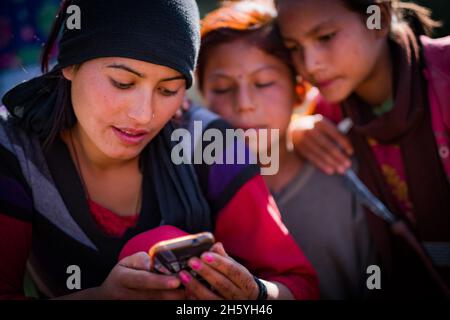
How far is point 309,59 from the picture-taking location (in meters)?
1.99

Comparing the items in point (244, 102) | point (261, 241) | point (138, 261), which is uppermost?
point (244, 102)

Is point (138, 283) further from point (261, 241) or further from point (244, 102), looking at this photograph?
point (244, 102)

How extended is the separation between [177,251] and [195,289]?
0.16 meters

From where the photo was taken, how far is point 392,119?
1.96 metres

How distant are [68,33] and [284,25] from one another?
2.82ft

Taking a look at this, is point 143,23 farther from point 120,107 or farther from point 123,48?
point 120,107

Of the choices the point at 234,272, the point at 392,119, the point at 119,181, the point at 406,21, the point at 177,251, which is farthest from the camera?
the point at 406,21

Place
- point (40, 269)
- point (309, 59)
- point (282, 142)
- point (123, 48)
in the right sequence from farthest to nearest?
point (282, 142) → point (309, 59) → point (40, 269) → point (123, 48)

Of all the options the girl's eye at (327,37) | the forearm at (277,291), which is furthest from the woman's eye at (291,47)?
the forearm at (277,291)

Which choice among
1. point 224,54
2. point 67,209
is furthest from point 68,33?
point 224,54

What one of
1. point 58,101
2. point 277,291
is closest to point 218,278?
point 277,291

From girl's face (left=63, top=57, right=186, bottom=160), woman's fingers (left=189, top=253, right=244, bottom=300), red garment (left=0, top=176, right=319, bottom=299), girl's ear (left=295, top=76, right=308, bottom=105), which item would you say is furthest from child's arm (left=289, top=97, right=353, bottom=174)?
woman's fingers (left=189, top=253, right=244, bottom=300)

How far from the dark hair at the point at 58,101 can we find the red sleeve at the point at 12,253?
0.25 metres
